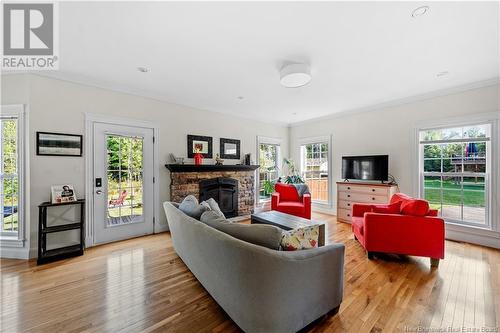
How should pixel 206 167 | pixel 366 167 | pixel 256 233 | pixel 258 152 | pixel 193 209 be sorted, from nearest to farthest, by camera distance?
pixel 256 233 < pixel 193 209 < pixel 206 167 < pixel 366 167 < pixel 258 152

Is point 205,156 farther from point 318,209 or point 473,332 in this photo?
point 473,332

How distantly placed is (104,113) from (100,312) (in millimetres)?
2853

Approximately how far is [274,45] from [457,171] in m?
3.86

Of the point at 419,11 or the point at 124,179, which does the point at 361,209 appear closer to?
the point at 419,11

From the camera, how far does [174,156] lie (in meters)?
4.08

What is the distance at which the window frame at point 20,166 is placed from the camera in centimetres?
283

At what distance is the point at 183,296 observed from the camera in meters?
2.02

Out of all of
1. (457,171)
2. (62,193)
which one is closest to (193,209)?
(62,193)

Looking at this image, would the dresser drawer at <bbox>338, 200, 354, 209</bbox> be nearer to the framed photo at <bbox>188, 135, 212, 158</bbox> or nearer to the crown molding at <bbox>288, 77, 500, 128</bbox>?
the crown molding at <bbox>288, 77, 500, 128</bbox>

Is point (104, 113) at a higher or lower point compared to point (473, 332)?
higher

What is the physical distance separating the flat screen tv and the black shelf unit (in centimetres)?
505

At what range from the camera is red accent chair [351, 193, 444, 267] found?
99.3 inches

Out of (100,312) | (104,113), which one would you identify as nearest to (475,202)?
(100,312)

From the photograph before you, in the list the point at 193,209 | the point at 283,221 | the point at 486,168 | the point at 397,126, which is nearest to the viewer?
the point at 193,209
